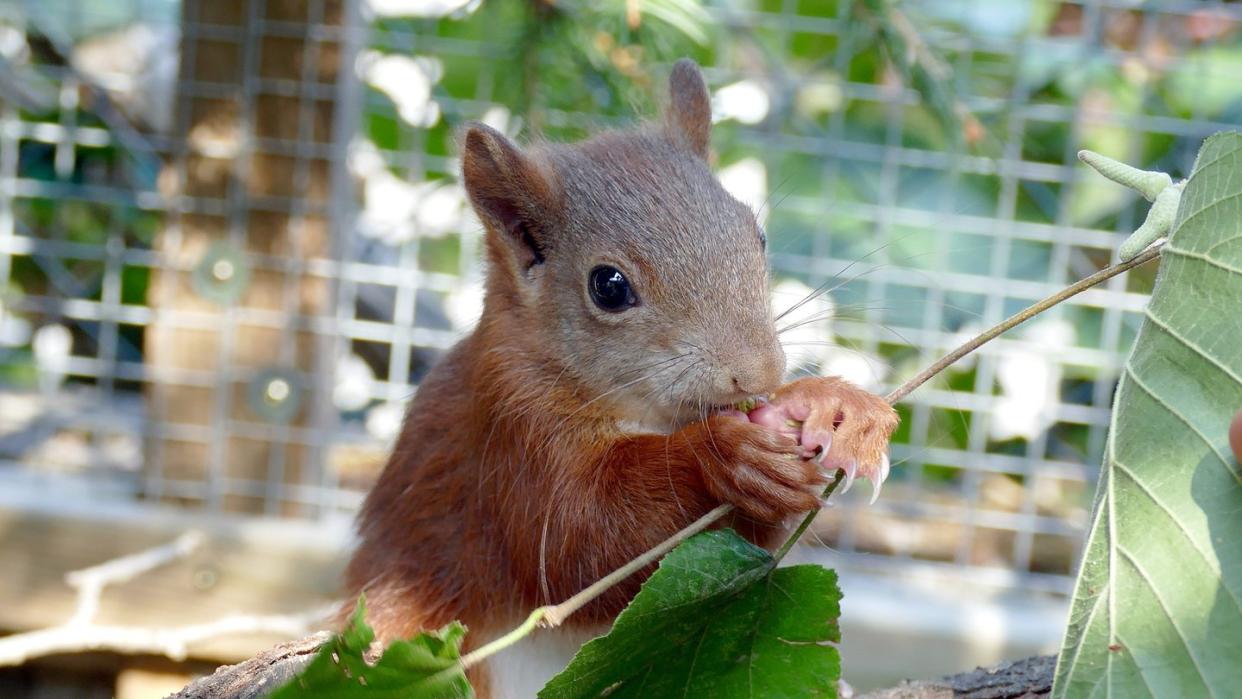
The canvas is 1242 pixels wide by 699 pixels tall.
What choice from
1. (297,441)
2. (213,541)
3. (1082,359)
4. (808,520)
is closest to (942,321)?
(1082,359)

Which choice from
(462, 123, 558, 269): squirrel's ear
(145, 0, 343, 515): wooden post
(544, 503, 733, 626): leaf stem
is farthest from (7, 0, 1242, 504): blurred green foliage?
(544, 503, 733, 626): leaf stem

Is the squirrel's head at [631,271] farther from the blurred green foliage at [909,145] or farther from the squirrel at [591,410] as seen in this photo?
the blurred green foliage at [909,145]

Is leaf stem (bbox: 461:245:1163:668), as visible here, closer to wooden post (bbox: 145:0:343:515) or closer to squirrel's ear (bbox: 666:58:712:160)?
squirrel's ear (bbox: 666:58:712:160)

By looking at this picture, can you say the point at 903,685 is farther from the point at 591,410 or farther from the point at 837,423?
the point at 591,410

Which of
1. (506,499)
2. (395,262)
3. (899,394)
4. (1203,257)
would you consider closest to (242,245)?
(395,262)

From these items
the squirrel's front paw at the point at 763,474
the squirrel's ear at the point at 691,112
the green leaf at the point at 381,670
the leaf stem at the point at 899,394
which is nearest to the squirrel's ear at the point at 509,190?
the squirrel's ear at the point at 691,112

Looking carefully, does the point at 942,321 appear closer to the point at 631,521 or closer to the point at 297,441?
the point at 297,441
